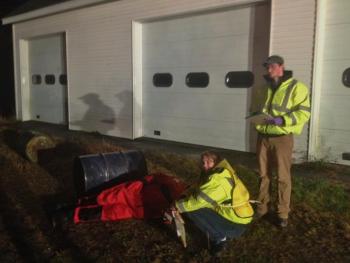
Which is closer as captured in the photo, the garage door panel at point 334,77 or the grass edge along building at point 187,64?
the garage door panel at point 334,77

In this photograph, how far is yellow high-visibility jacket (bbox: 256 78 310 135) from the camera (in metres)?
4.31

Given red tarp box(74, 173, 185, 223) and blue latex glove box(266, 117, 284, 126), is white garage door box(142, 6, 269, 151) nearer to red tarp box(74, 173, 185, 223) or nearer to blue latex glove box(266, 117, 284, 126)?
red tarp box(74, 173, 185, 223)

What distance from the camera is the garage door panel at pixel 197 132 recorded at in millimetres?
8250

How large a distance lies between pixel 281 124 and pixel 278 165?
470mm

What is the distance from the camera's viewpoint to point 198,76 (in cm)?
880

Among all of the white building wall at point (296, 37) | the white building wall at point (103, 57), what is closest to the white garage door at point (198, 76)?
the white building wall at point (103, 57)

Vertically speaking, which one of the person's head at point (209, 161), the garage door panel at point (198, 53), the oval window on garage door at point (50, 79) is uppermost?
the garage door panel at point (198, 53)

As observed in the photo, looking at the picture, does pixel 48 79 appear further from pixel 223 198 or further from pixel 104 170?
pixel 223 198

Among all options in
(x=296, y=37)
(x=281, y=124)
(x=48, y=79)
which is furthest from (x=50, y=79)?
(x=281, y=124)

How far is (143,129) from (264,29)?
12.9ft

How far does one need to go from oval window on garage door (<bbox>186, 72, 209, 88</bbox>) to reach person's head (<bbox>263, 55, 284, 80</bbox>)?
4.15 m

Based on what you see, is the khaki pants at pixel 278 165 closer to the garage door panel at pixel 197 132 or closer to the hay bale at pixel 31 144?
the garage door panel at pixel 197 132

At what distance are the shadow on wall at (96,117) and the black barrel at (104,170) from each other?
191 inches

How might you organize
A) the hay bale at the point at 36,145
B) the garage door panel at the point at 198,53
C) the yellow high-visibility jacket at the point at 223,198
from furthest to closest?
the hay bale at the point at 36,145, the garage door panel at the point at 198,53, the yellow high-visibility jacket at the point at 223,198
